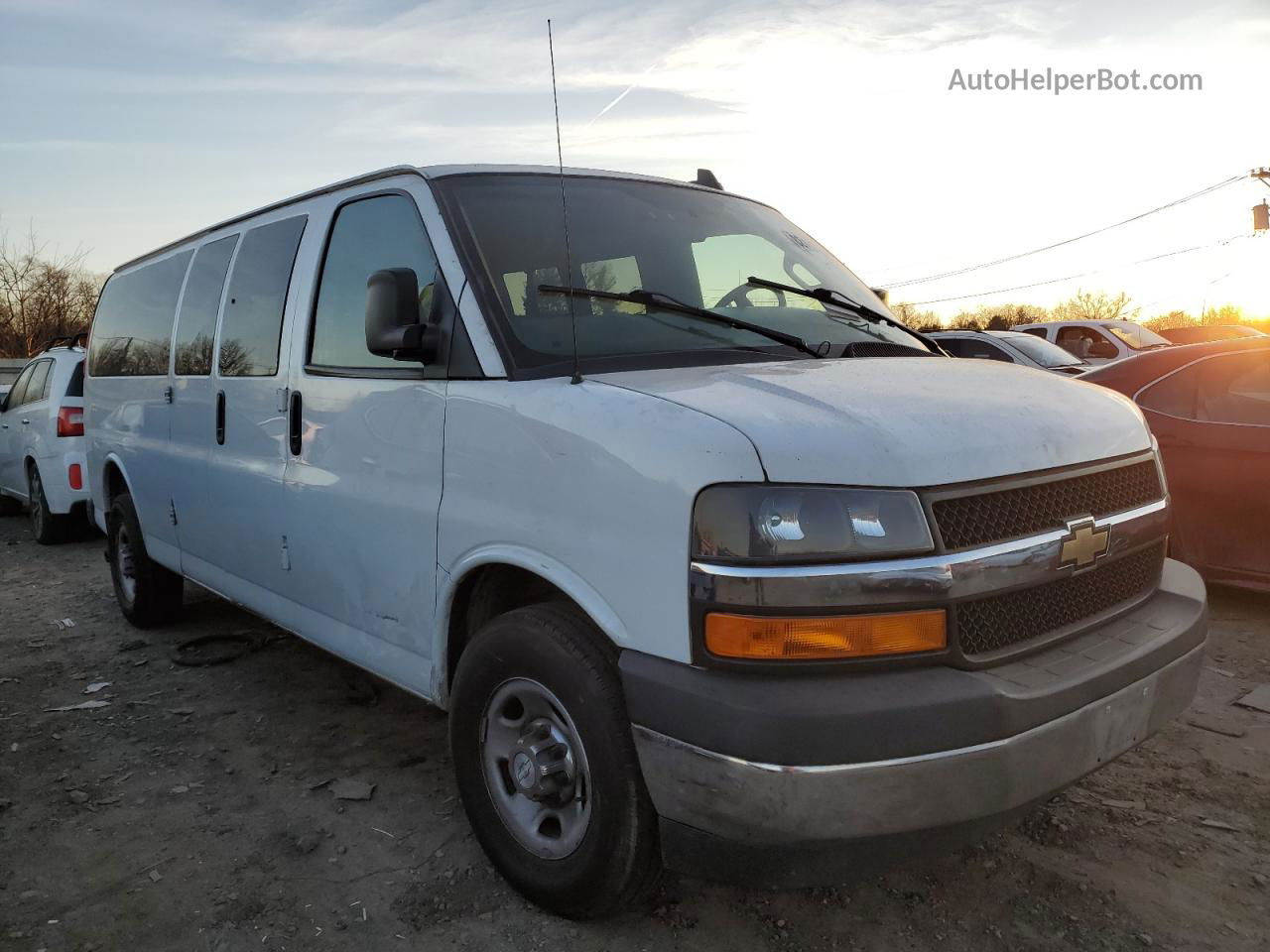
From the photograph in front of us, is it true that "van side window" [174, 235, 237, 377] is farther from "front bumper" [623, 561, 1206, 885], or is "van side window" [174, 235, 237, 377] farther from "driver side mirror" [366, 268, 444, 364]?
"front bumper" [623, 561, 1206, 885]

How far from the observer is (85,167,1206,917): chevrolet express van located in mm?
2094

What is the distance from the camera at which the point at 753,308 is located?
327 cm

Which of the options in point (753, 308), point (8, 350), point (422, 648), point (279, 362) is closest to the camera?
point (422, 648)

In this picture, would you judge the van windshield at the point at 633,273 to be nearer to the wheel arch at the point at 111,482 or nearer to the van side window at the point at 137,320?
the van side window at the point at 137,320

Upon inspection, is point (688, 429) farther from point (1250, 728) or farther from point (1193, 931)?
point (1250, 728)

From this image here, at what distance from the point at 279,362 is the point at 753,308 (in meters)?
1.78

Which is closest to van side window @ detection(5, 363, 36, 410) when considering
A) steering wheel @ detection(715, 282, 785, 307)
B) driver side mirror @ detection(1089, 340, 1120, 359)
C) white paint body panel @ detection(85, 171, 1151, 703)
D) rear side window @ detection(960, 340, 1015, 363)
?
white paint body panel @ detection(85, 171, 1151, 703)

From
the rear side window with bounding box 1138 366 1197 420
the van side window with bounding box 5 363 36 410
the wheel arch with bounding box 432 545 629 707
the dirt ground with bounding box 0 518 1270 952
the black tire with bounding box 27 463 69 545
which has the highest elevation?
the van side window with bounding box 5 363 36 410

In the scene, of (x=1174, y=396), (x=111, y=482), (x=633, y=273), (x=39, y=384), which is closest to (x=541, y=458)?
(x=633, y=273)

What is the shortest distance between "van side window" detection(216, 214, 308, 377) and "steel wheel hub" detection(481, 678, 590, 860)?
182 centimetres

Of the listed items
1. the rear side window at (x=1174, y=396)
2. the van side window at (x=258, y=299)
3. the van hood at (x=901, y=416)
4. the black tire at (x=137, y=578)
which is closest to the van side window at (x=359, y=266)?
the van side window at (x=258, y=299)

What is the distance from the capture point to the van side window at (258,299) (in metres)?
3.89

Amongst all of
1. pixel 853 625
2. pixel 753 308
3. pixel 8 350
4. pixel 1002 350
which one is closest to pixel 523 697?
pixel 853 625

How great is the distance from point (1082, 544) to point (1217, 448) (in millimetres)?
3225
